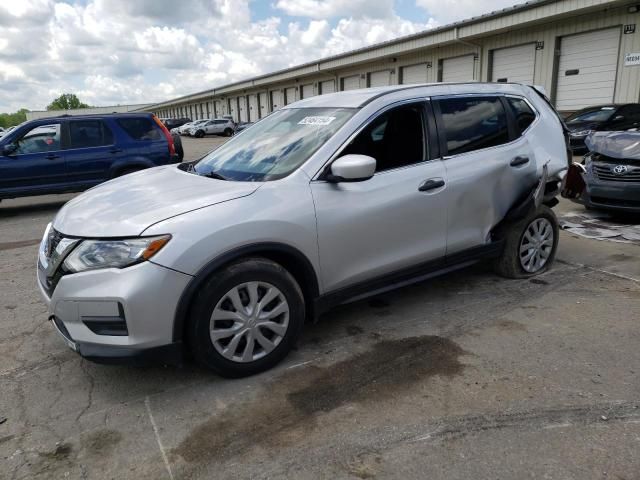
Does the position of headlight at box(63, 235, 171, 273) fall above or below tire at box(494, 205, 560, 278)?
above

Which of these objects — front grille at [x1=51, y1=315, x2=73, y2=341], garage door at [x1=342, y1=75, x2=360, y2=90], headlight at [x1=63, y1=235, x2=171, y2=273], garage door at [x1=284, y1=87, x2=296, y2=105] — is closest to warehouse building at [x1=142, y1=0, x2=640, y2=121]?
garage door at [x1=342, y1=75, x2=360, y2=90]

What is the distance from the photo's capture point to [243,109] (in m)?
50.7

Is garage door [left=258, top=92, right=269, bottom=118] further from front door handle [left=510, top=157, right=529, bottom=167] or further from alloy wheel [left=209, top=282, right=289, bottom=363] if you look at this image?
alloy wheel [left=209, top=282, right=289, bottom=363]

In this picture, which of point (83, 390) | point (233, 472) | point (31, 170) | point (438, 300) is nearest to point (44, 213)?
point (31, 170)

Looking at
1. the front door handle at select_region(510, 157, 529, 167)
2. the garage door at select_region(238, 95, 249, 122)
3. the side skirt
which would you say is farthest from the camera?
the garage door at select_region(238, 95, 249, 122)

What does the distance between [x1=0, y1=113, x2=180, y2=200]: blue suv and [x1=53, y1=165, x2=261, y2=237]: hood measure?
20.0 feet

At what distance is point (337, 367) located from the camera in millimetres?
3264

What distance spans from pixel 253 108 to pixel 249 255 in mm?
46486

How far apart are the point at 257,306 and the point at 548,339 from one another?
2.05 meters

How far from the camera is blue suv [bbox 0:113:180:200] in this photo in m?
8.90

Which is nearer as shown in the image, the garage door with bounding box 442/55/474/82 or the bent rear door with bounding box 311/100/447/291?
the bent rear door with bounding box 311/100/447/291

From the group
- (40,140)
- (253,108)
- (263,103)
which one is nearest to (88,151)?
(40,140)

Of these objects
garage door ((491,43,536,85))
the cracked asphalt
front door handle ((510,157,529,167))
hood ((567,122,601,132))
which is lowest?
the cracked asphalt

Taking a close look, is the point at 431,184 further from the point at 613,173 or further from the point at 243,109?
the point at 243,109
